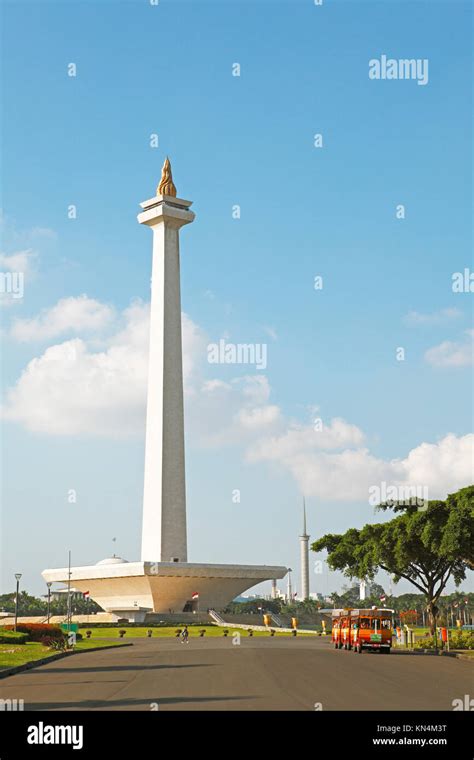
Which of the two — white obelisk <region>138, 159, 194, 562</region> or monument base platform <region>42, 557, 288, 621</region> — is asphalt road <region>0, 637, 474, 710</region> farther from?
white obelisk <region>138, 159, 194, 562</region>

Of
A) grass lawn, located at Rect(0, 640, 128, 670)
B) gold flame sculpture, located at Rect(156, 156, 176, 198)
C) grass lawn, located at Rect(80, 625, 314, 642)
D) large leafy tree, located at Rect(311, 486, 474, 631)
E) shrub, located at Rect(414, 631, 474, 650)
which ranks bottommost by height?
grass lawn, located at Rect(80, 625, 314, 642)

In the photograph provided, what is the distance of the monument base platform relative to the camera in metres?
95.6

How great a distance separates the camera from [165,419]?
98.4 meters

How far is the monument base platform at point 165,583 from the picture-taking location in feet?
314

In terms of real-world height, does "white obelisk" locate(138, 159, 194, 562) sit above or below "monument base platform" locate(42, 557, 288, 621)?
above

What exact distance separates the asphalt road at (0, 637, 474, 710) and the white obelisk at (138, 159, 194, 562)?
195ft

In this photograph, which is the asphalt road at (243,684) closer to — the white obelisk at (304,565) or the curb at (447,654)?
the curb at (447,654)

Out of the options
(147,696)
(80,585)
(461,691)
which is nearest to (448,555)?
(461,691)

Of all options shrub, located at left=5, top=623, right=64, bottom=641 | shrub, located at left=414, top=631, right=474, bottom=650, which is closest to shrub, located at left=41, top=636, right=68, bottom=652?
shrub, located at left=5, top=623, right=64, bottom=641

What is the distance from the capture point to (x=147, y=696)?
71.4 ft

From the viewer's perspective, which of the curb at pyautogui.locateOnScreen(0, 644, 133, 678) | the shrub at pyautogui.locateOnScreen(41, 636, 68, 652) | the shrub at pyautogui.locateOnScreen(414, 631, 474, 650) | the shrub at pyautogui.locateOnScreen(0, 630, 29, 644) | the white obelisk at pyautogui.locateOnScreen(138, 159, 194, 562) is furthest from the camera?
the white obelisk at pyautogui.locateOnScreen(138, 159, 194, 562)

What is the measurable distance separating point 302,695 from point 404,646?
117 feet

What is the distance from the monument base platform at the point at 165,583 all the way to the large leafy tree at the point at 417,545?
26.1 meters

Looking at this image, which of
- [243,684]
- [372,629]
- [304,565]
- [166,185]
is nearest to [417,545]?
[372,629]
